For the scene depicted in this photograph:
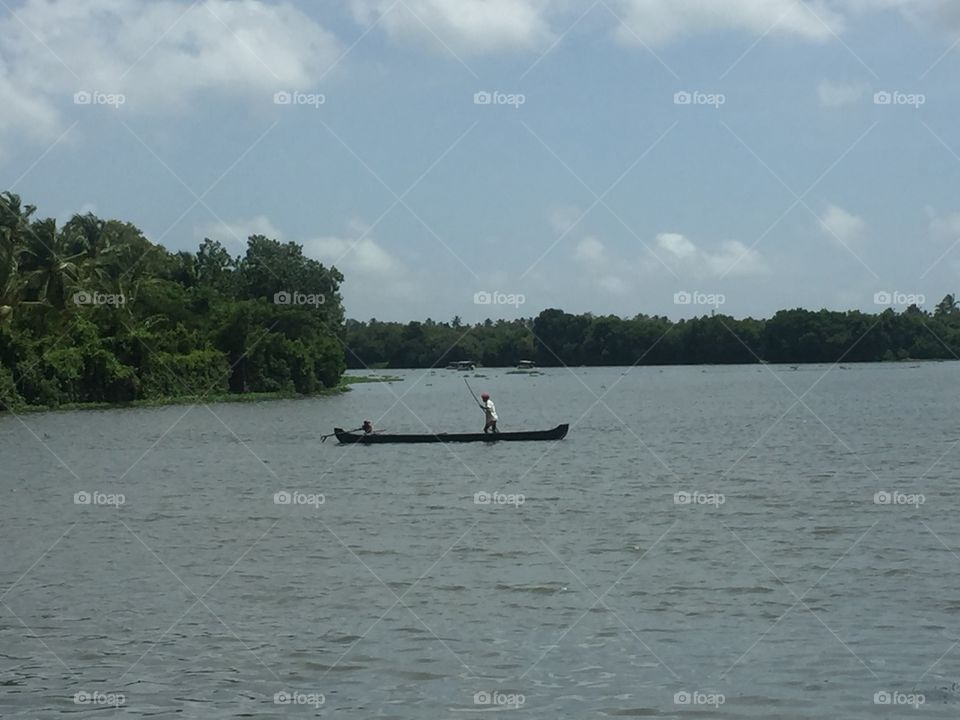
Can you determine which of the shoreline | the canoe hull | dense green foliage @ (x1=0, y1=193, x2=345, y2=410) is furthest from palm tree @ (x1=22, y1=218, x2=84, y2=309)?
the canoe hull

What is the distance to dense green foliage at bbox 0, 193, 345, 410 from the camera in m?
78.2

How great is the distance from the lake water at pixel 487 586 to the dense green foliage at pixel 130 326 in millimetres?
33812

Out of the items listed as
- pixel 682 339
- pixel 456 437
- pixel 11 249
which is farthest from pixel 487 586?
pixel 682 339

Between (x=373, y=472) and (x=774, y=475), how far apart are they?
11.5m

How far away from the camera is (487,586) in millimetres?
18812

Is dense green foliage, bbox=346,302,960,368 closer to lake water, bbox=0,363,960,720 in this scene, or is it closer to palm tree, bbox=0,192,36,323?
palm tree, bbox=0,192,36,323

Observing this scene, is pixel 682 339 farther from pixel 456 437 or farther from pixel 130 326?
pixel 456 437

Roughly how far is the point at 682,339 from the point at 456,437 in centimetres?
12853

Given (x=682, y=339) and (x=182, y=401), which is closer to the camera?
(x=182, y=401)

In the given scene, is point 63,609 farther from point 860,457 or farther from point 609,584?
point 860,457

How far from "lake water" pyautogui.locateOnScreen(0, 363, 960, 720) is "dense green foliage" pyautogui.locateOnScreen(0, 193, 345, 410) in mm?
33812

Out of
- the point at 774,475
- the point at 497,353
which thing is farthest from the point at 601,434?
the point at 497,353

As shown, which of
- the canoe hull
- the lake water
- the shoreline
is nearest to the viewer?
the lake water

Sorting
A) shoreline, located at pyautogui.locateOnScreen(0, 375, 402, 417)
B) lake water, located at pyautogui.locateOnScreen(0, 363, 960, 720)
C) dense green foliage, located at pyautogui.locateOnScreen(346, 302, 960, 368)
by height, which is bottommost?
lake water, located at pyautogui.locateOnScreen(0, 363, 960, 720)
